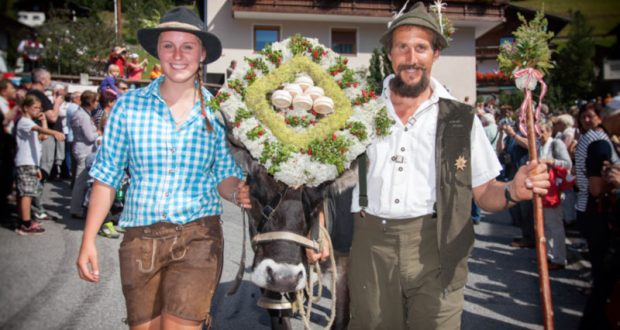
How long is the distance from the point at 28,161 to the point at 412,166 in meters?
6.58

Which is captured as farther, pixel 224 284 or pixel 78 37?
pixel 78 37

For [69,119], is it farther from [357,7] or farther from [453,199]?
[357,7]

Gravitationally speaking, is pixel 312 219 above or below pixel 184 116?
below

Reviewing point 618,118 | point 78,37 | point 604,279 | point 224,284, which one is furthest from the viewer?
point 78,37

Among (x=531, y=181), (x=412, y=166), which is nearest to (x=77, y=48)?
(x=412, y=166)

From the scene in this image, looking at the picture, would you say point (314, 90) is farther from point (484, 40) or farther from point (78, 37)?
point (484, 40)

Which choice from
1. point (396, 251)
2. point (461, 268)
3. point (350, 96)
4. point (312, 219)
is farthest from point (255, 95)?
point (461, 268)

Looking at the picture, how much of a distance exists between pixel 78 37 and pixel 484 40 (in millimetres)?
28303

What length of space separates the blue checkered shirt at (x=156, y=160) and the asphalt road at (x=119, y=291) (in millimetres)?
2373

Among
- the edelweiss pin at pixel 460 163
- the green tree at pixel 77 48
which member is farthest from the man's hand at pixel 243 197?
the green tree at pixel 77 48

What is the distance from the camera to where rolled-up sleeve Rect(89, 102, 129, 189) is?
8.58 ft

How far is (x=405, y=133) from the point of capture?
286cm

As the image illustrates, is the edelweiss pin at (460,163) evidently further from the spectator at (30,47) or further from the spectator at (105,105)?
the spectator at (105,105)

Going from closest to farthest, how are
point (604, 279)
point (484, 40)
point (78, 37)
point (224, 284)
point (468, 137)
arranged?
point (468, 137) < point (604, 279) < point (224, 284) < point (78, 37) < point (484, 40)
